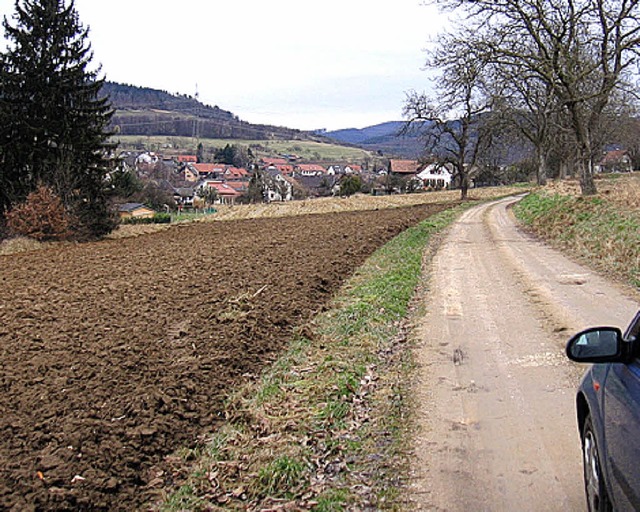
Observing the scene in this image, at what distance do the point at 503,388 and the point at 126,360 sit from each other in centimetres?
457

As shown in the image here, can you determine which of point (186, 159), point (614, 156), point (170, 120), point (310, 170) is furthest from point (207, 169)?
point (614, 156)

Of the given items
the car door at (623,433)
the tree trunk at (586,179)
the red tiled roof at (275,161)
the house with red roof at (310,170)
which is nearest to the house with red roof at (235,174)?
the red tiled roof at (275,161)

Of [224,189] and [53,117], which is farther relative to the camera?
[224,189]

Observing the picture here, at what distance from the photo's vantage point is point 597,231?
1723 cm

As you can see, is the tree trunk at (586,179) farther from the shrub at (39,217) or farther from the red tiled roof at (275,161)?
the red tiled roof at (275,161)

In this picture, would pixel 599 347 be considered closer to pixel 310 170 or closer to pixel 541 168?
pixel 541 168

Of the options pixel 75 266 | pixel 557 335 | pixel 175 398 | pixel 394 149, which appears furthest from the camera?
pixel 394 149

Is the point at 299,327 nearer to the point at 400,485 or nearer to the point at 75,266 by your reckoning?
the point at 400,485

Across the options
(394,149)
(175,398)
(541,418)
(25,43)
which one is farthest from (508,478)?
(394,149)

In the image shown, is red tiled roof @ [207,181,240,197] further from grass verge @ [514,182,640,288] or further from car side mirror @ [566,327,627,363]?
car side mirror @ [566,327,627,363]

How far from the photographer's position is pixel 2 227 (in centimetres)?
2962

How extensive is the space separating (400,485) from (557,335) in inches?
179

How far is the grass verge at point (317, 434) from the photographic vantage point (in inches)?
175

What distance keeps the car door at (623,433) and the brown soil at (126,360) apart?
126 inches
